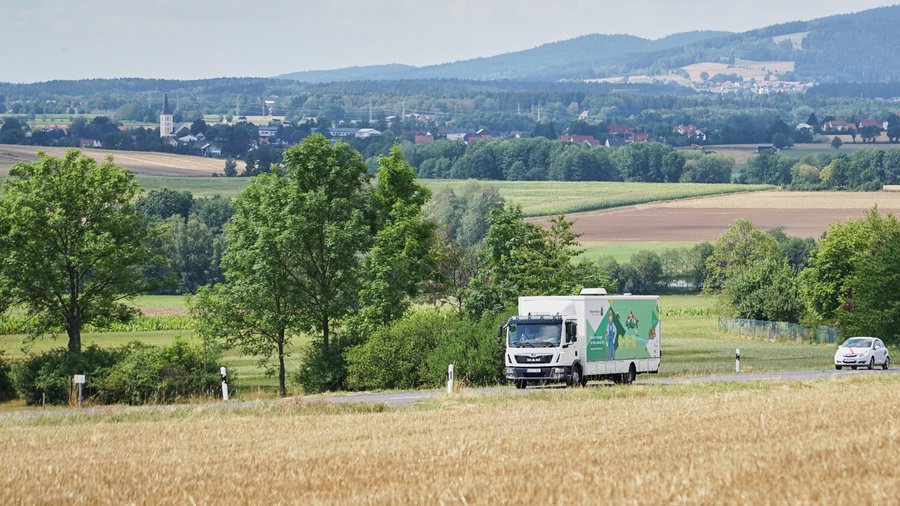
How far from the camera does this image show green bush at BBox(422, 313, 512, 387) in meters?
46.6

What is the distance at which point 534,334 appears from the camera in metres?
43.0

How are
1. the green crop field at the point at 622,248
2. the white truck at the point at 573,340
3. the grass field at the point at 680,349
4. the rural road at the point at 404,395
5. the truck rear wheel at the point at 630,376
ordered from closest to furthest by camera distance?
the rural road at the point at 404,395, the white truck at the point at 573,340, the truck rear wheel at the point at 630,376, the grass field at the point at 680,349, the green crop field at the point at 622,248

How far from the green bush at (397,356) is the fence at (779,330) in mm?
39173

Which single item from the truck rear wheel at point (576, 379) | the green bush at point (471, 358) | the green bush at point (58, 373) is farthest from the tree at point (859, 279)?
the green bush at point (58, 373)

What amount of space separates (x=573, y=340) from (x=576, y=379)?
118 centimetres

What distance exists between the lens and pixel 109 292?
5631cm

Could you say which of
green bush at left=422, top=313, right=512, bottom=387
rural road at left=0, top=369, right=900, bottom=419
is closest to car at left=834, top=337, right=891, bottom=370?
rural road at left=0, top=369, right=900, bottom=419

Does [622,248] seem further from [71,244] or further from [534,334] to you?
[534,334]

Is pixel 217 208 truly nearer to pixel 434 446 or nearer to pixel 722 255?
pixel 722 255

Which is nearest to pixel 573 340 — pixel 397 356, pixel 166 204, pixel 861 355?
pixel 397 356

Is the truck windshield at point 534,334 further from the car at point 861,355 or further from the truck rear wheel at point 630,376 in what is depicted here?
the car at point 861,355

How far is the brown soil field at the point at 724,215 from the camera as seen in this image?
152 metres

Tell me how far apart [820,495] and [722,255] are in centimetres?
12087

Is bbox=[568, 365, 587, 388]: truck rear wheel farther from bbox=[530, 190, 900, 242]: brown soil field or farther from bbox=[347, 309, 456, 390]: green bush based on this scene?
bbox=[530, 190, 900, 242]: brown soil field
